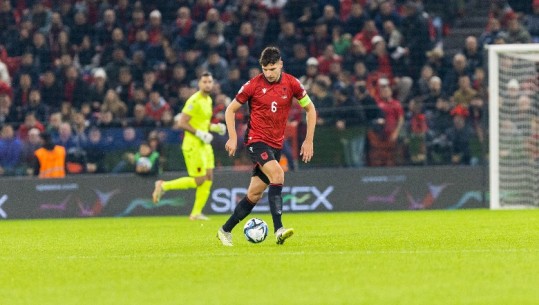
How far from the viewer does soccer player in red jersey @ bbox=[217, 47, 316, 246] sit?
1180 cm

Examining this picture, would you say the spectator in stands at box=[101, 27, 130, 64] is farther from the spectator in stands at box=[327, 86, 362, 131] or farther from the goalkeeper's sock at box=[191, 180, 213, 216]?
the goalkeeper's sock at box=[191, 180, 213, 216]

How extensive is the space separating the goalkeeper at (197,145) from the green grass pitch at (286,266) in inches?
110

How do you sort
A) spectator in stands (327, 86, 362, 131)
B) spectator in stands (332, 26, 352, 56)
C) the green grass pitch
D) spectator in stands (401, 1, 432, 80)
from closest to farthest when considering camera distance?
1. the green grass pitch
2. spectator in stands (327, 86, 362, 131)
3. spectator in stands (401, 1, 432, 80)
4. spectator in stands (332, 26, 352, 56)

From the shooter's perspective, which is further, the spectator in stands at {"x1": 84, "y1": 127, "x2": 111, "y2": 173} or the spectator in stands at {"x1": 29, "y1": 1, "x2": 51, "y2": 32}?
the spectator in stands at {"x1": 29, "y1": 1, "x2": 51, "y2": 32}

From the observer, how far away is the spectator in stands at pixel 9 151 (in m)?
20.2

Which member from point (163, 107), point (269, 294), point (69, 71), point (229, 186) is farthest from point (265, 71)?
point (69, 71)

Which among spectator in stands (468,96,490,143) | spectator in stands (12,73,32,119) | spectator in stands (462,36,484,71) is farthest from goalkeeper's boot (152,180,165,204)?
spectator in stands (462,36,484,71)

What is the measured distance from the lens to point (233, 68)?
2327 cm

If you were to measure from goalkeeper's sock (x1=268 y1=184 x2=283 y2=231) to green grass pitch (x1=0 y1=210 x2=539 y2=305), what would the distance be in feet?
0.76

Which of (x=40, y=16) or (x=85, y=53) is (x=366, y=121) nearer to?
(x=85, y=53)

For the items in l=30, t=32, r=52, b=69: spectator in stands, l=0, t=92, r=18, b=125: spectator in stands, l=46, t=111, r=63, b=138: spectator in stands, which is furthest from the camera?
l=30, t=32, r=52, b=69: spectator in stands

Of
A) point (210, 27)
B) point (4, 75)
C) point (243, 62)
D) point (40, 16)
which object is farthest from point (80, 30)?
point (243, 62)

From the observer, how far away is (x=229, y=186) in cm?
2067

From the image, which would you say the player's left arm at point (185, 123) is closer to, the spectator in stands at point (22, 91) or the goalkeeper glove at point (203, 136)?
the goalkeeper glove at point (203, 136)
